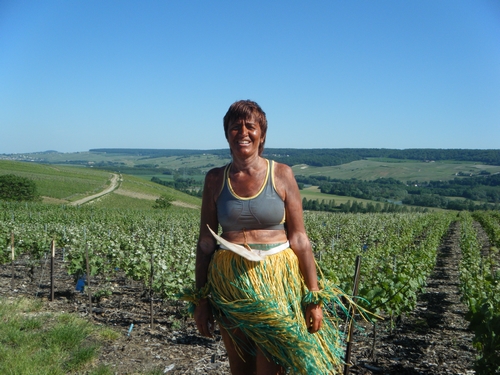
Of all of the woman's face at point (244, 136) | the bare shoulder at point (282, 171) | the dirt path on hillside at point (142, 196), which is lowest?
the dirt path on hillside at point (142, 196)

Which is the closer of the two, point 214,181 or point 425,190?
point 214,181

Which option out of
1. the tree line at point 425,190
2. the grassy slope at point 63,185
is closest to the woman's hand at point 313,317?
the grassy slope at point 63,185

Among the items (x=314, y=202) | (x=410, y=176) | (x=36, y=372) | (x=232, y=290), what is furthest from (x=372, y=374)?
(x=410, y=176)

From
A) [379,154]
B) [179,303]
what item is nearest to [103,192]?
[179,303]

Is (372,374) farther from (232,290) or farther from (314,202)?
(314,202)

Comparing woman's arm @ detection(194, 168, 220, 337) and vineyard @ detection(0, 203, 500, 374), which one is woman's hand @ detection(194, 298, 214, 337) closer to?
woman's arm @ detection(194, 168, 220, 337)

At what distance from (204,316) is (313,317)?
2.00 feet

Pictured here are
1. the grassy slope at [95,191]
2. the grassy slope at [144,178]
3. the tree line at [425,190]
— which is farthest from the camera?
the tree line at [425,190]

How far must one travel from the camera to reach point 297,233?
2312 millimetres

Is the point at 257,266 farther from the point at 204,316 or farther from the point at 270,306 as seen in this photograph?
the point at 204,316

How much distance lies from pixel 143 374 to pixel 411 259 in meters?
6.52

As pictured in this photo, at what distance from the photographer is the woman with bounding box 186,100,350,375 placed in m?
2.20

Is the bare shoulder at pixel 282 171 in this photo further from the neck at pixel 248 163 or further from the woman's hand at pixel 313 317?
the woman's hand at pixel 313 317

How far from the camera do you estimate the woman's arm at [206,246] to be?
93.1 inches
